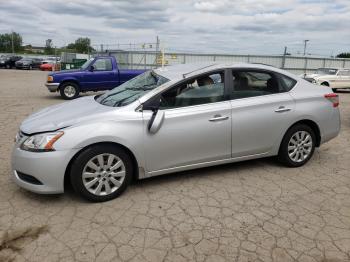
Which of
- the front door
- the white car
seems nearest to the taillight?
the front door

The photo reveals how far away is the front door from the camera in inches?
159

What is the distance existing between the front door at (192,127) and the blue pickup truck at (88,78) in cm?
878

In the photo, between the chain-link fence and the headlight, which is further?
the chain-link fence

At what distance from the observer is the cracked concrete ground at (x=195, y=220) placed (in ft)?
9.85

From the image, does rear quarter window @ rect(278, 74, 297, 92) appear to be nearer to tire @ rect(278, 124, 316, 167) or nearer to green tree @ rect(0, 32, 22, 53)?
tire @ rect(278, 124, 316, 167)

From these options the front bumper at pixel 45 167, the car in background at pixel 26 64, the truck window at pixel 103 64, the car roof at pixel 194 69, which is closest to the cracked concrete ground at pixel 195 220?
the front bumper at pixel 45 167

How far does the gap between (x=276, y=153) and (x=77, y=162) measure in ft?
9.16

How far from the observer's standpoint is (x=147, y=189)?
429 centimetres

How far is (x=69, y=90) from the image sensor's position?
41.9 ft

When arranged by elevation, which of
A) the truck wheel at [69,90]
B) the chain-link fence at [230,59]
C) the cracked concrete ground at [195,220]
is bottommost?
the cracked concrete ground at [195,220]

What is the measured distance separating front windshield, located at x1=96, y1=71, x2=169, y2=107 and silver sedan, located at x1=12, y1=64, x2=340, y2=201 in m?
0.02

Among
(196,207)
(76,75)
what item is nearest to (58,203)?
(196,207)

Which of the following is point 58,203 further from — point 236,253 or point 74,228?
point 236,253

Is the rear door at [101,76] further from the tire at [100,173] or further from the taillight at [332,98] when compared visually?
the tire at [100,173]
